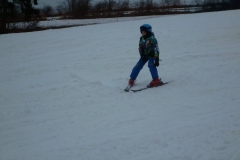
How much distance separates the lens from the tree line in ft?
78.4

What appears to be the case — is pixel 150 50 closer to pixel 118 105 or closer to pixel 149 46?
pixel 149 46

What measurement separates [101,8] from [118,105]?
38601mm

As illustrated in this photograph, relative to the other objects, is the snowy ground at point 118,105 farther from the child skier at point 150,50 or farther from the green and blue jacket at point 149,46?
the green and blue jacket at point 149,46

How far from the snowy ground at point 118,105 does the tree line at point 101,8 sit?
14.2 meters

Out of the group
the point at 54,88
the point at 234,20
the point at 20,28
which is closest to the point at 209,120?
the point at 54,88

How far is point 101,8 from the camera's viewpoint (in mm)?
41844

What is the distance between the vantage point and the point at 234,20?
50.6 feet

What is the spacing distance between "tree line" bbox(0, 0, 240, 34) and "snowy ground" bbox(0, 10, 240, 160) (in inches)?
560

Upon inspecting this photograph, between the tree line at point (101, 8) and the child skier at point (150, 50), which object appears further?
the tree line at point (101, 8)

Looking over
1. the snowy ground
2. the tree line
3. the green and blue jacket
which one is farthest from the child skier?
the tree line

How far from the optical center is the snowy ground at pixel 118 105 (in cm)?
403

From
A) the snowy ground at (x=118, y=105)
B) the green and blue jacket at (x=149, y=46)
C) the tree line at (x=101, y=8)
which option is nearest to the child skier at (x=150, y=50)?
the green and blue jacket at (x=149, y=46)

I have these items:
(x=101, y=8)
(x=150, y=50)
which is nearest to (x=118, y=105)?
(x=150, y=50)

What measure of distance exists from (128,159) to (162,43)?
929cm
